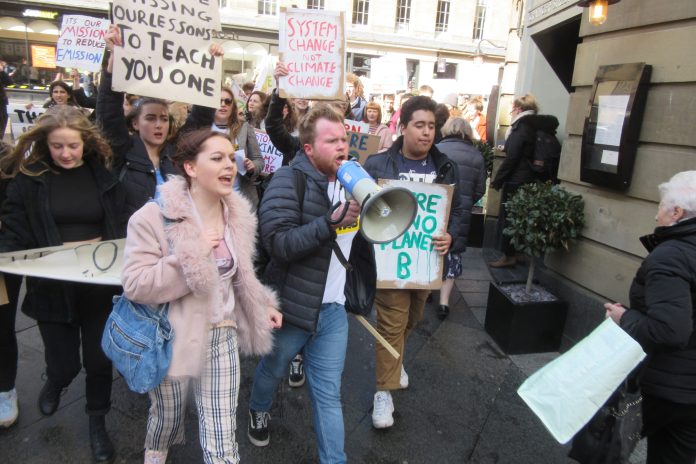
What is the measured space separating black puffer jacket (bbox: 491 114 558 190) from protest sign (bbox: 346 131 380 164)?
1.85 metres

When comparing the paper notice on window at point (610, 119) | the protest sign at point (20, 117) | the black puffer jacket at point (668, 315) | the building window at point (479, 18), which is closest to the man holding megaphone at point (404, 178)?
the black puffer jacket at point (668, 315)

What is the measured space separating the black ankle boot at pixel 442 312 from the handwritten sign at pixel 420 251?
181 cm

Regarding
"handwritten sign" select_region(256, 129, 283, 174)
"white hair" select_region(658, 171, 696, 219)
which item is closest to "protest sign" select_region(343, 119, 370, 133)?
"handwritten sign" select_region(256, 129, 283, 174)

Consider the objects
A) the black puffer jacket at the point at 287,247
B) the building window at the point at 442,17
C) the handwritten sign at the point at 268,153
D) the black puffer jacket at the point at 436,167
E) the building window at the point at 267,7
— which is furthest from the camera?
the building window at the point at 442,17

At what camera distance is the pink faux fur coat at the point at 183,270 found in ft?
6.29

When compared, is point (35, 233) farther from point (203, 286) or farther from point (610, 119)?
point (610, 119)

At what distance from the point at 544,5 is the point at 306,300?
551 centimetres

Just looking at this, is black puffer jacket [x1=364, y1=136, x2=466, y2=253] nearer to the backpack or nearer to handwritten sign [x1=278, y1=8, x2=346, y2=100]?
handwritten sign [x1=278, y1=8, x2=346, y2=100]

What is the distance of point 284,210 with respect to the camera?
235cm

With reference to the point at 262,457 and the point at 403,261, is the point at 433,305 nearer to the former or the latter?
the point at 403,261

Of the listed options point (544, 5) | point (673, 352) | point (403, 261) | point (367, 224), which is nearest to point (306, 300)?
point (367, 224)

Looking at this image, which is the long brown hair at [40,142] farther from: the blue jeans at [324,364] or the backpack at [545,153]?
the backpack at [545,153]

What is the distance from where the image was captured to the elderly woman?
200 centimetres

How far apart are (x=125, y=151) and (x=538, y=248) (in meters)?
3.31
